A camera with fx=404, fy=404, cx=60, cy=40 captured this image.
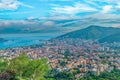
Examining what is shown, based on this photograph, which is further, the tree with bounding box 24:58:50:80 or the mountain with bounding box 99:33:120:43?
the mountain with bounding box 99:33:120:43

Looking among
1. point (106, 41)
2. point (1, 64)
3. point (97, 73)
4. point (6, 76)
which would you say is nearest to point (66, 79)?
point (97, 73)

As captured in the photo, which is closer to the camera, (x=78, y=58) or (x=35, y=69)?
(x=35, y=69)

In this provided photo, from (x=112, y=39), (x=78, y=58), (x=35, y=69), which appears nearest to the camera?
(x=35, y=69)

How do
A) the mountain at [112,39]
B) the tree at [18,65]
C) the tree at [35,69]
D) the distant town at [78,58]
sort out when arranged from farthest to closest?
the mountain at [112,39] → the distant town at [78,58] → the tree at [35,69] → the tree at [18,65]

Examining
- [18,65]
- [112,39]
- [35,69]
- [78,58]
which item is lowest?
[112,39]

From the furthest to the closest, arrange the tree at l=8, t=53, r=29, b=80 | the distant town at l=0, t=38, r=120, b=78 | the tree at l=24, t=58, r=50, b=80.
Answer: the distant town at l=0, t=38, r=120, b=78
the tree at l=24, t=58, r=50, b=80
the tree at l=8, t=53, r=29, b=80

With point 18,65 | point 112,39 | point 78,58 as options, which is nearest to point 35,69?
point 18,65

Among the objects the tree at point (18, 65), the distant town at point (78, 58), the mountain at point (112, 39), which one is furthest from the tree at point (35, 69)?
the mountain at point (112, 39)

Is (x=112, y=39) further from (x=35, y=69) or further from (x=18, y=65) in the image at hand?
(x=18, y=65)

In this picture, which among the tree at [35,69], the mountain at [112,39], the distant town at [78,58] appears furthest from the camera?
the mountain at [112,39]


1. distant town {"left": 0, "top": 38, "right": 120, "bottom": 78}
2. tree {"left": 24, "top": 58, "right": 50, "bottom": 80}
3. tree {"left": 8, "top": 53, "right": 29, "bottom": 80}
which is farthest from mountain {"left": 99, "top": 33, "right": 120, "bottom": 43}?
tree {"left": 8, "top": 53, "right": 29, "bottom": 80}

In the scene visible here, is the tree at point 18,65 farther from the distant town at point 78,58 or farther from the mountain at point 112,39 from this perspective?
the mountain at point 112,39

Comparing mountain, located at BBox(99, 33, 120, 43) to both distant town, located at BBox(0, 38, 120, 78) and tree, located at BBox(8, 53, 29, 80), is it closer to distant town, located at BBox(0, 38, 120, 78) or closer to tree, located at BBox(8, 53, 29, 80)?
distant town, located at BBox(0, 38, 120, 78)
